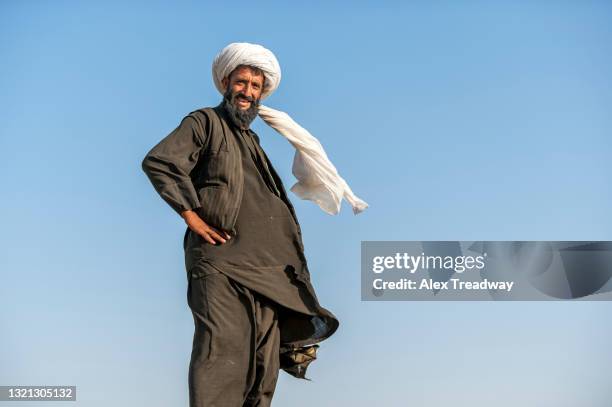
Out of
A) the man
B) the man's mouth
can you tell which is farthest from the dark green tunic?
the man's mouth

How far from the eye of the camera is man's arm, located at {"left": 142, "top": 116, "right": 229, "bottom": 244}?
15.0ft

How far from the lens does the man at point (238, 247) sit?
4609 mm

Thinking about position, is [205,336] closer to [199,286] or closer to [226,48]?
[199,286]

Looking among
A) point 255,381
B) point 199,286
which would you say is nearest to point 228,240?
point 199,286

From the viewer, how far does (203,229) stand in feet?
15.2

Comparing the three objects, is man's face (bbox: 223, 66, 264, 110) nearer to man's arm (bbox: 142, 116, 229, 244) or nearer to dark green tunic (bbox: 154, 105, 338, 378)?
dark green tunic (bbox: 154, 105, 338, 378)

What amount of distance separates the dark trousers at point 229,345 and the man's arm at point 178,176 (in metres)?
0.24

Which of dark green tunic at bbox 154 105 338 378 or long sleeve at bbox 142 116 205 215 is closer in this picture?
long sleeve at bbox 142 116 205 215

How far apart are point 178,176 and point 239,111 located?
47 cm

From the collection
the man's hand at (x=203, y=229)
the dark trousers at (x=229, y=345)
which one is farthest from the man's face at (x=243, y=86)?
the dark trousers at (x=229, y=345)

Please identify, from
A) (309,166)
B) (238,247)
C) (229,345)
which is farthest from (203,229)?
(309,166)

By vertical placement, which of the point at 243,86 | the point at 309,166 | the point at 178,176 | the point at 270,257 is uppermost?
the point at 243,86

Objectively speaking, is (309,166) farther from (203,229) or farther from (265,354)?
(265,354)

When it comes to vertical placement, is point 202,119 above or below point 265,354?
above
